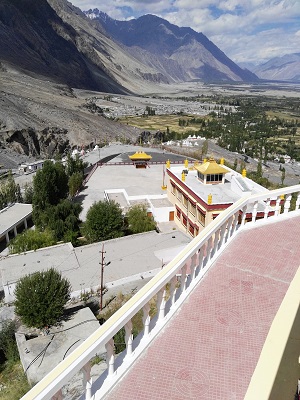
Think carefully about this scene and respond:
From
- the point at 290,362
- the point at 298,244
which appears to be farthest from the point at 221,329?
the point at 298,244

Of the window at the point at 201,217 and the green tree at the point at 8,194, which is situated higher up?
the window at the point at 201,217

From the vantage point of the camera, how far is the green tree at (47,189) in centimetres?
2895

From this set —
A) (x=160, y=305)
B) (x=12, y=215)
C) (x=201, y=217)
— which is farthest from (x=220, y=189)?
(x=160, y=305)

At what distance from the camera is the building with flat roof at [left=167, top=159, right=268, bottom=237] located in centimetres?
2267

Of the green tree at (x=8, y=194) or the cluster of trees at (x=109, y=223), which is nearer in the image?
the cluster of trees at (x=109, y=223)

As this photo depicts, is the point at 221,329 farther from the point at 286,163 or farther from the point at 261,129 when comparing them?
the point at 261,129

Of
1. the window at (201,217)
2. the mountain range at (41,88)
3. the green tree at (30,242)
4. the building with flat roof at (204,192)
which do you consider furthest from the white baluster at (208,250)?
the mountain range at (41,88)

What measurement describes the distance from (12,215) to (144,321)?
2666 centimetres

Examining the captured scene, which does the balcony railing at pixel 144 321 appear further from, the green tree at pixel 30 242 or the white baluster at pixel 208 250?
the green tree at pixel 30 242

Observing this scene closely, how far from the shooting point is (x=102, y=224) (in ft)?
79.9

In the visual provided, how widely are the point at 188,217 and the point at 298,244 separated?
1816 centimetres

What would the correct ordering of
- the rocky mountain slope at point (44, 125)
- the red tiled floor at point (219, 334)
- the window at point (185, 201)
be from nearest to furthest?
the red tiled floor at point (219, 334)
the window at point (185, 201)
the rocky mountain slope at point (44, 125)

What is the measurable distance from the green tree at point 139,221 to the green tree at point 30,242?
576cm

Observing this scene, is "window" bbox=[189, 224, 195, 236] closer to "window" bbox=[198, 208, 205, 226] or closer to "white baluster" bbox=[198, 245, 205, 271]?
"window" bbox=[198, 208, 205, 226]
